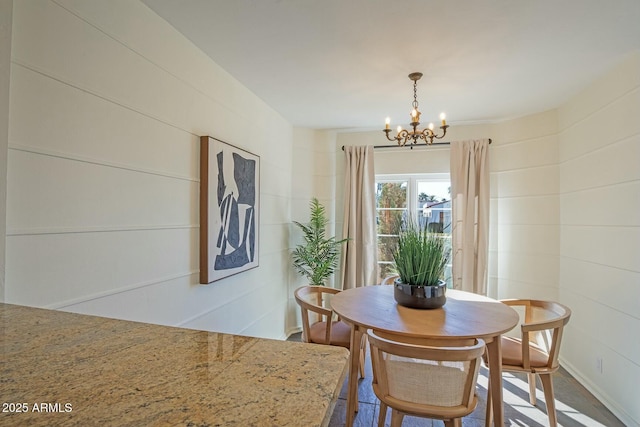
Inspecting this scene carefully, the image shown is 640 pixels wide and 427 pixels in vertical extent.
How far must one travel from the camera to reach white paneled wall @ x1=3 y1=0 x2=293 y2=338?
1.17 meters

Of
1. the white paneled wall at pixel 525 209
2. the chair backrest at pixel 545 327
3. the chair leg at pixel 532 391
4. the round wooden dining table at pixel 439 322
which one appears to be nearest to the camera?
the round wooden dining table at pixel 439 322

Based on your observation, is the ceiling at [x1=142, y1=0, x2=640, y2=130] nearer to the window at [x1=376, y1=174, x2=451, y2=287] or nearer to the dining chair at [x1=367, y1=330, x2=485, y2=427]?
the window at [x1=376, y1=174, x2=451, y2=287]

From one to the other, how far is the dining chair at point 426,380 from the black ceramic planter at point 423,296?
55 centimetres

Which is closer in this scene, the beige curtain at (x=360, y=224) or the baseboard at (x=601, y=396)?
the baseboard at (x=601, y=396)

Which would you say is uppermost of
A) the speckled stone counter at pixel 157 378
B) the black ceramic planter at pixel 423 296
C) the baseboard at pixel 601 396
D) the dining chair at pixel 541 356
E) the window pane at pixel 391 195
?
the window pane at pixel 391 195

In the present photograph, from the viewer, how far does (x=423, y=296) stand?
2078 mm

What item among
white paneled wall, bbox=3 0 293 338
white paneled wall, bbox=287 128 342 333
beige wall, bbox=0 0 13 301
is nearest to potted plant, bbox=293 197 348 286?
white paneled wall, bbox=287 128 342 333

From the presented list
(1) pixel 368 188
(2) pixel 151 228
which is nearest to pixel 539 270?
(1) pixel 368 188

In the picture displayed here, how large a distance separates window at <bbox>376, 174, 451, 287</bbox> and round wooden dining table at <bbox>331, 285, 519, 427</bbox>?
1725 millimetres

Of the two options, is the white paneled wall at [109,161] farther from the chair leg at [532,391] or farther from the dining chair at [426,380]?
the chair leg at [532,391]

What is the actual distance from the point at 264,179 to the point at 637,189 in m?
2.98

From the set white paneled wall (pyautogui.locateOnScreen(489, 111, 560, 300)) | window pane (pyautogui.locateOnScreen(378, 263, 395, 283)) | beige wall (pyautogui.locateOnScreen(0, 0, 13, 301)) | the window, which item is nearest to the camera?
beige wall (pyautogui.locateOnScreen(0, 0, 13, 301))

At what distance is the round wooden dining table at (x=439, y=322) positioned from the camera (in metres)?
1.69

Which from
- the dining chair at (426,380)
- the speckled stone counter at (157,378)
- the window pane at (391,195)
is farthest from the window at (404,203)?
the speckled stone counter at (157,378)
